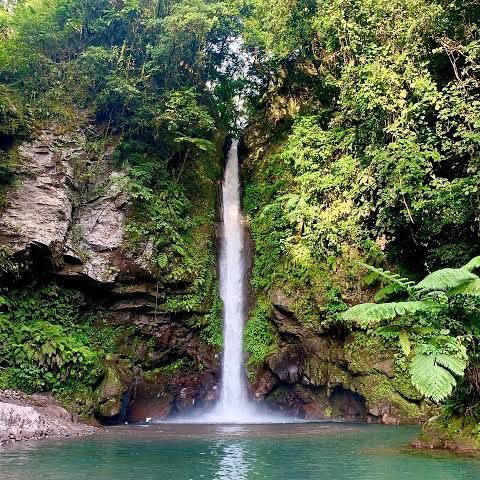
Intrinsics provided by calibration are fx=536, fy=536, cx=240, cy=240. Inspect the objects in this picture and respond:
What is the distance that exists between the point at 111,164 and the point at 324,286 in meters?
8.67

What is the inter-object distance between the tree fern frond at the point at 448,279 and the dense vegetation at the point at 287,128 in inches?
61.8

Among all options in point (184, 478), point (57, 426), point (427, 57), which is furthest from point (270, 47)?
point (184, 478)

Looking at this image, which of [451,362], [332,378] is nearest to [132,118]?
[332,378]

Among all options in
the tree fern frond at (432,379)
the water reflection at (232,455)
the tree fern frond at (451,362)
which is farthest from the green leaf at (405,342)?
the water reflection at (232,455)

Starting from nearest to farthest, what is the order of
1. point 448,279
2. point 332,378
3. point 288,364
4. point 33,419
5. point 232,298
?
1. point 448,279
2. point 33,419
3. point 332,378
4. point 288,364
5. point 232,298

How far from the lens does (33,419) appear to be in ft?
37.9

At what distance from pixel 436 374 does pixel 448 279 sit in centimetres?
150

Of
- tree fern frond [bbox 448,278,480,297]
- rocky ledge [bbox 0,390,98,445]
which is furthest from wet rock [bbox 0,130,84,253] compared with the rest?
tree fern frond [bbox 448,278,480,297]

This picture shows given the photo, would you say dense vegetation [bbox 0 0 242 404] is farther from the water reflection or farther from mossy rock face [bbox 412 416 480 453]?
mossy rock face [bbox 412 416 480 453]

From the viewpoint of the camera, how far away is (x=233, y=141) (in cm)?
2494

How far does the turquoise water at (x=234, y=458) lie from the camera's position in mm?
7180

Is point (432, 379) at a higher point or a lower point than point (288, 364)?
lower

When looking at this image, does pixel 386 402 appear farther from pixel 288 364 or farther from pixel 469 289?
pixel 469 289

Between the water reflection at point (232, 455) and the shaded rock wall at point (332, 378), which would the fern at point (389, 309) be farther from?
the shaded rock wall at point (332, 378)
